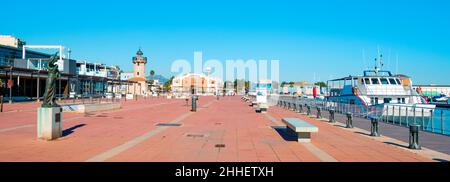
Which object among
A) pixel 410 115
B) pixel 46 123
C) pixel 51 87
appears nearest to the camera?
pixel 46 123

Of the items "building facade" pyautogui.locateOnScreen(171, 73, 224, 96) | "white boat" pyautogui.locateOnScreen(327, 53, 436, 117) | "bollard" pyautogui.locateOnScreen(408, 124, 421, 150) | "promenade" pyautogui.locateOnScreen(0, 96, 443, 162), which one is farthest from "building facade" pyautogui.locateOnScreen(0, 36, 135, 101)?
"building facade" pyautogui.locateOnScreen(171, 73, 224, 96)

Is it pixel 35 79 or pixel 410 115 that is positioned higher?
pixel 35 79

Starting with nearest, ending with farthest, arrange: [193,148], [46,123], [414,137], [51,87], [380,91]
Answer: [193,148] < [414,137] < [46,123] < [51,87] < [380,91]

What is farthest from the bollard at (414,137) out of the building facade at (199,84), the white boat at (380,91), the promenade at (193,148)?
the building facade at (199,84)

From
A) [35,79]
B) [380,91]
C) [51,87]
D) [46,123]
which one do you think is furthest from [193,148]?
[35,79]

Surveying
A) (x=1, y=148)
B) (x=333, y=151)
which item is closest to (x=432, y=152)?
(x=333, y=151)

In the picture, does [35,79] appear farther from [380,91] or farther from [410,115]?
[410,115]

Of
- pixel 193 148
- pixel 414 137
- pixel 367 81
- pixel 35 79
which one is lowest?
pixel 193 148

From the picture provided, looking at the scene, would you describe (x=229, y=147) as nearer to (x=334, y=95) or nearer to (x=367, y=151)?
(x=367, y=151)

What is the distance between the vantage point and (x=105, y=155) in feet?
27.9

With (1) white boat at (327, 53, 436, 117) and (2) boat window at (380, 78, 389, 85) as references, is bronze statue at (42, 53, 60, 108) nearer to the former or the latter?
(1) white boat at (327, 53, 436, 117)

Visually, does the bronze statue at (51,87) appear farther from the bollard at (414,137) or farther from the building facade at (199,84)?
the building facade at (199,84)

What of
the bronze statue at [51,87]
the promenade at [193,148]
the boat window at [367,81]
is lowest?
the promenade at [193,148]
